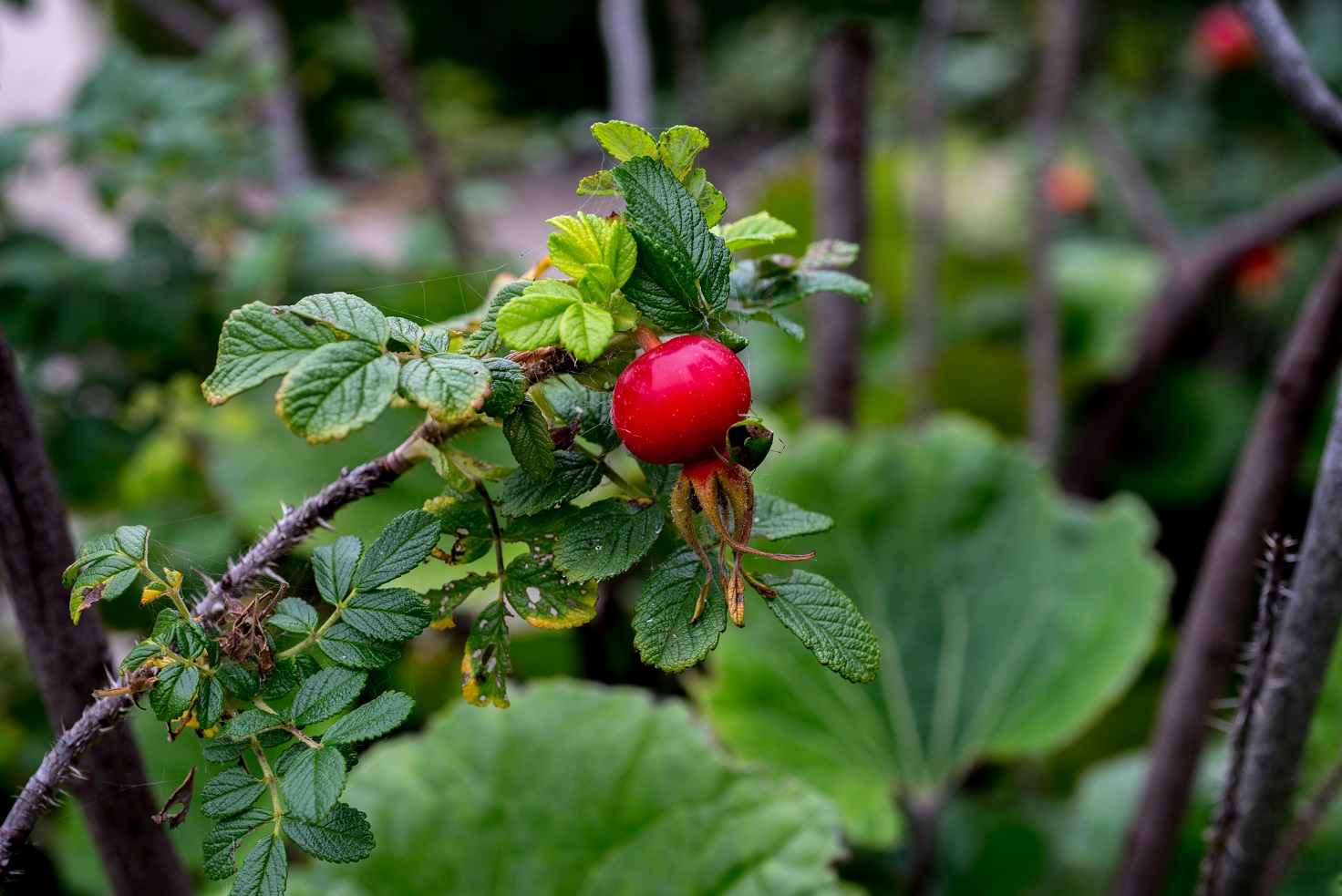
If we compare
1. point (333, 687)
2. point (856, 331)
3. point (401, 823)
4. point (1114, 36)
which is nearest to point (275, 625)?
point (333, 687)

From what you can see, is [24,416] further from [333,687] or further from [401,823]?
[401,823]

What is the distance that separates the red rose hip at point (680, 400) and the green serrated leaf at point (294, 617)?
0.45ft

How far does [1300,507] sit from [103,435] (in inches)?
72.3

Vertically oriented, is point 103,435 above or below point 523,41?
below

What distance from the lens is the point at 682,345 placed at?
1.08ft

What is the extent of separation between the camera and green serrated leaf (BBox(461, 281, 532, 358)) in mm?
344

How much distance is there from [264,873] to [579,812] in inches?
14.4

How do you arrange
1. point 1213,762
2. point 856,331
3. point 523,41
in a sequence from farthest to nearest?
point 523,41
point 856,331
point 1213,762

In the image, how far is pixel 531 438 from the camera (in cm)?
33

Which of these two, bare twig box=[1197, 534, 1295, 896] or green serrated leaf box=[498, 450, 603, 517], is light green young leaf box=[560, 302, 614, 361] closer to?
green serrated leaf box=[498, 450, 603, 517]

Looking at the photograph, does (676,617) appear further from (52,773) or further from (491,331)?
(52,773)

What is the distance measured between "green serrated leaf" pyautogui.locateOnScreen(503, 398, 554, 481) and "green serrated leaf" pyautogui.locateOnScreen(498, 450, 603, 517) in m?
0.02

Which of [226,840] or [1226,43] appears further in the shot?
[1226,43]

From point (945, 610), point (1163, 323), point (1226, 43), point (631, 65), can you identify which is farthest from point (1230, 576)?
point (1226, 43)
